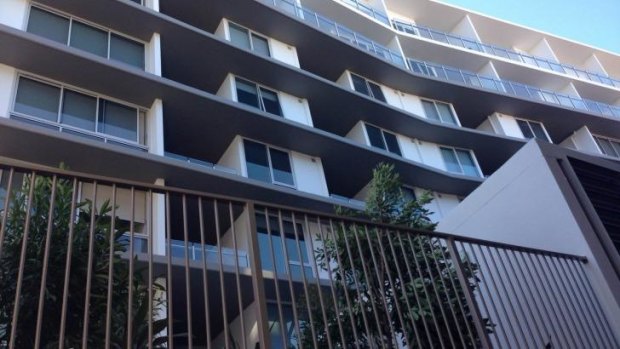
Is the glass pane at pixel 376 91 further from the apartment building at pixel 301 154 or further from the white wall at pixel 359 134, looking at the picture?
the white wall at pixel 359 134

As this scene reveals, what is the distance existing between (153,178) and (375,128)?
31.5 ft

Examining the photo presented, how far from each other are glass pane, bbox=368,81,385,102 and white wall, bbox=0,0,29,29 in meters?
12.1

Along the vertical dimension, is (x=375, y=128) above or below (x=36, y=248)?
above

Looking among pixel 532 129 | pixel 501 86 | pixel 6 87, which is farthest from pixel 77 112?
pixel 532 129

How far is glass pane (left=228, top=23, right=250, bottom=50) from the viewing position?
17656mm

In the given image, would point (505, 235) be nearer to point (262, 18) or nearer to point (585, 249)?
point (585, 249)

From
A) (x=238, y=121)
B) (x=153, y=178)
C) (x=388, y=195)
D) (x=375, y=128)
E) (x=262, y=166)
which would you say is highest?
(x=375, y=128)

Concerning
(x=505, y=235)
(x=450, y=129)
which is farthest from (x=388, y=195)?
(x=450, y=129)

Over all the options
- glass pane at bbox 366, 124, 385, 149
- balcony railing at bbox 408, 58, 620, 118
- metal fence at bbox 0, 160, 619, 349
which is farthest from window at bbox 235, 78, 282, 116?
metal fence at bbox 0, 160, 619, 349

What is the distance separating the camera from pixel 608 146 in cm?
2645

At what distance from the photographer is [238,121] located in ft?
49.5

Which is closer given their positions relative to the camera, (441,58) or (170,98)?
(170,98)

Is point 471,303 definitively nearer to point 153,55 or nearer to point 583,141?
point 153,55

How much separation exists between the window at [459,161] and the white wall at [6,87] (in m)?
14.8
